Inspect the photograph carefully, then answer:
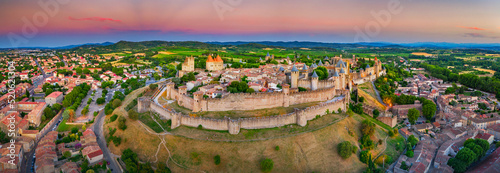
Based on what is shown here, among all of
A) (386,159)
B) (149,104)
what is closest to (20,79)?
(149,104)

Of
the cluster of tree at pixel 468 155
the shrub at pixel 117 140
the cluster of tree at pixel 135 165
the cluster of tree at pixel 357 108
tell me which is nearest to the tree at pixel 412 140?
the cluster of tree at pixel 468 155

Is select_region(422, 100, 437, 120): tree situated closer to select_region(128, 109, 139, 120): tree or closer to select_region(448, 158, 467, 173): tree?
select_region(448, 158, 467, 173): tree

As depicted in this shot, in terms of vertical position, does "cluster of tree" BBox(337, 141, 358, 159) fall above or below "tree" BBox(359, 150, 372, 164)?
above

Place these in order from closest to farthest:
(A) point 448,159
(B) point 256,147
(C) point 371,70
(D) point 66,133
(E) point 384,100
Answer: (B) point 256,147
(A) point 448,159
(D) point 66,133
(E) point 384,100
(C) point 371,70

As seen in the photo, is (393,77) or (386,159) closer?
(386,159)

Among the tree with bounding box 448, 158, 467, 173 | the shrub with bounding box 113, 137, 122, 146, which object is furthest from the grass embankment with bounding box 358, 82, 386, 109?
the shrub with bounding box 113, 137, 122, 146

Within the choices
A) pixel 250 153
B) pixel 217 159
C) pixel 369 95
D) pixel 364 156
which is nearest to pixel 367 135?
pixel 364 156

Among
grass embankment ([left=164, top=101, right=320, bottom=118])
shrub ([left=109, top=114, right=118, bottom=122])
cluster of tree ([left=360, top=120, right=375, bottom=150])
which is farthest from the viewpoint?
shrub ([left=109, top=114, right=118, bottom=122])

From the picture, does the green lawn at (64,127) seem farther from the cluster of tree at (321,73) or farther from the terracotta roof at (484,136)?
the terracotta roof at (484,136)

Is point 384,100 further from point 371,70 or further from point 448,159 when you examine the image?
point 448,159
